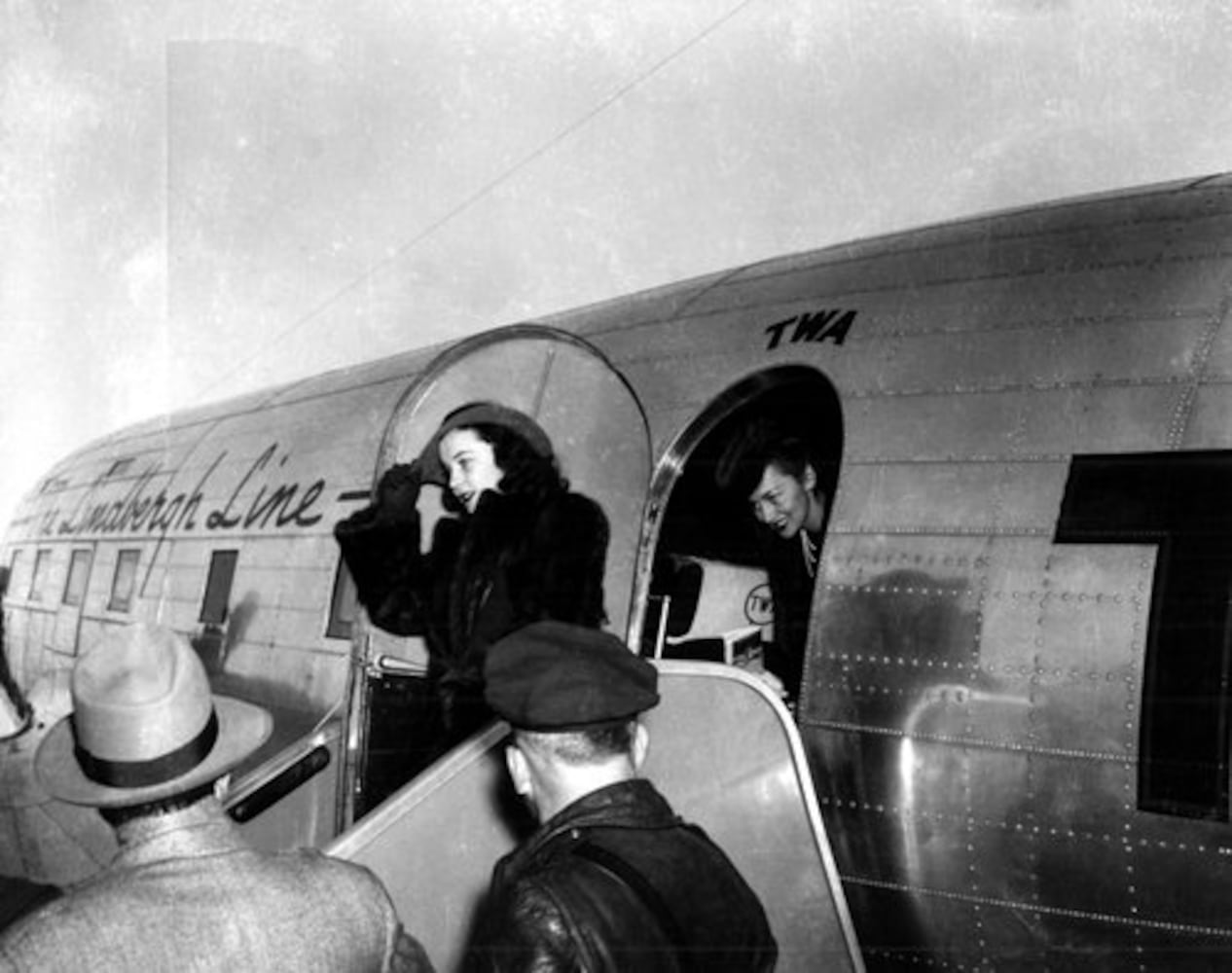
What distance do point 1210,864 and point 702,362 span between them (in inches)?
128

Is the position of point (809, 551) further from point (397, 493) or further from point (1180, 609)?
point (1180, 609)

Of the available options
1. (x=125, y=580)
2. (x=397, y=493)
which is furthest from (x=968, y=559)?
(x=125, y=580)

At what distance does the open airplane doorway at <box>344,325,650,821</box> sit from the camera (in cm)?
585

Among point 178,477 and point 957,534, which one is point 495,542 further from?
point 178,477

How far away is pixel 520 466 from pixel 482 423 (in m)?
0.32

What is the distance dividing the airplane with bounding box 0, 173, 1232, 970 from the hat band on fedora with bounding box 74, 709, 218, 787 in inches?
64.0

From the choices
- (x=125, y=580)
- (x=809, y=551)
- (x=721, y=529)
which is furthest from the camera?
(x=125, y=580)

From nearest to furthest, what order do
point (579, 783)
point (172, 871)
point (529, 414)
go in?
point (172, 871) < point (579, 783) < point (529, 414)

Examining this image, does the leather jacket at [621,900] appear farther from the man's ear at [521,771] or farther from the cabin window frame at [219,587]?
the cabin window frame at [219,587]

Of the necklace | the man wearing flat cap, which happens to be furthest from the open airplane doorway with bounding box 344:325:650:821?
the man wearing flat cap

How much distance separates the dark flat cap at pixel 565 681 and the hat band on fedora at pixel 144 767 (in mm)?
692

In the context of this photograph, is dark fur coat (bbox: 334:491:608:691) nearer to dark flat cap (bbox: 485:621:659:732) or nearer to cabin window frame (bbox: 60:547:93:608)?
dark flat cap (bbox: 485:621:659:732)

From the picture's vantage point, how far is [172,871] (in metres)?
2.53

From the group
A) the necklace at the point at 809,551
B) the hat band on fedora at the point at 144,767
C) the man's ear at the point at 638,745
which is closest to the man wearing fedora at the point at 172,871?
the hat band on fedora at the point at 144,767
